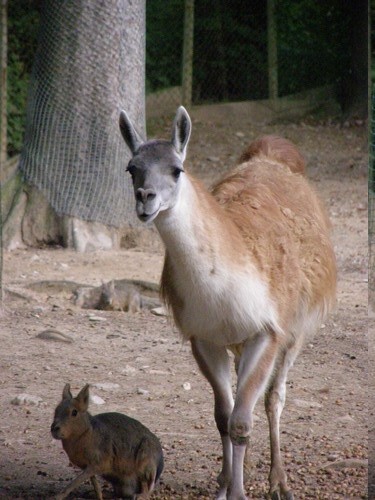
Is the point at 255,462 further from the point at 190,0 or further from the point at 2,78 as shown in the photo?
the point at 190,0

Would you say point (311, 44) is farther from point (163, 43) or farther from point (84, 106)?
point (84, 106)

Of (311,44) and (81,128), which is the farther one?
(311,44)

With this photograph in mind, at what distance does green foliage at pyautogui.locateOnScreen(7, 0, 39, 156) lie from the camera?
13500 mm

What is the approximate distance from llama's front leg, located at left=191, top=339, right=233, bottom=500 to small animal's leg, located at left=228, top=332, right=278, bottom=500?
0.54 feet

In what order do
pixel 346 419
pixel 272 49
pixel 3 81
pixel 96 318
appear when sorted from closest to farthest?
pixel 346 419
pixel 96 318
pixel 3 81
pixel 272 49

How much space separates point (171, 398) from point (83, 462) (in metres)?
1.63

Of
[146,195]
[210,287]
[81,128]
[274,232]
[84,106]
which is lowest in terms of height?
[210,287]

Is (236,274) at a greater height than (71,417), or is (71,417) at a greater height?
(236,274)

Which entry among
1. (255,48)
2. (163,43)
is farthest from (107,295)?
(255,48)

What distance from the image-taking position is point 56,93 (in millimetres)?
9352

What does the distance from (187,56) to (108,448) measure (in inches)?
423

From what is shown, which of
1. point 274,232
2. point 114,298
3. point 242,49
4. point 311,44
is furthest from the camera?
point 311,44

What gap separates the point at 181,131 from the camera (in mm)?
4215

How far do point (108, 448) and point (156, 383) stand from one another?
5.80ft
